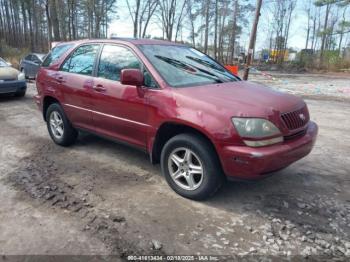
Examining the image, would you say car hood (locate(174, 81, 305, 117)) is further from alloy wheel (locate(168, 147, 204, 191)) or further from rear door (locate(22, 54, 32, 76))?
rear door (locate(22, 54, 32, 76))

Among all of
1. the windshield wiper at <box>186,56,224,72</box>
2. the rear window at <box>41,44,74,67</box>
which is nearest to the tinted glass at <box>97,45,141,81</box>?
the windshield wiper at <box>186,56,224,72</box>

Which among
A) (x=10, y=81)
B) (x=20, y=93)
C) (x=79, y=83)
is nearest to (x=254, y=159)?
(x=79, y=83)

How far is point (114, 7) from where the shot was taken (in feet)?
130

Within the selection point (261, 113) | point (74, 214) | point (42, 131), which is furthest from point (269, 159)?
point (42, 131)

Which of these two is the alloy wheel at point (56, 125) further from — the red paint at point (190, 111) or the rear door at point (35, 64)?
the rear door at point (35, 64)

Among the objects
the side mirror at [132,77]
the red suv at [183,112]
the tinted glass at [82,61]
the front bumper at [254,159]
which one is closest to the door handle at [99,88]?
the red suv at [183,112]

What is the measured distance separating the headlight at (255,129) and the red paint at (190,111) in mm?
52

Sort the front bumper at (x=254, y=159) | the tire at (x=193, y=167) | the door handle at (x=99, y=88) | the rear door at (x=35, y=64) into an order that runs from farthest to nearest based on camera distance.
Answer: the rear door at (x=35, y=64), the door handle at (x=99, y=88), the tire at (x=193, y=167), the front bumper at (x=254, y=159)

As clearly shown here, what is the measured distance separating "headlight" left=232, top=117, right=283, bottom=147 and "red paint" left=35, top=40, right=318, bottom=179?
52mm

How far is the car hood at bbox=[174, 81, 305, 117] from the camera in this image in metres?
3.46

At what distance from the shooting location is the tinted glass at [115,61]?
4.40m

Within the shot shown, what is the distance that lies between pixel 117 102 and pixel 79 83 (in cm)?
96

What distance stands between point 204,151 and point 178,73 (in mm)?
1171

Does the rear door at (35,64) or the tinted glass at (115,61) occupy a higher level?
the tinted glass at (115,61)
